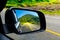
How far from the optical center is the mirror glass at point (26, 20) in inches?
89.9

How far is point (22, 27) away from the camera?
238cm

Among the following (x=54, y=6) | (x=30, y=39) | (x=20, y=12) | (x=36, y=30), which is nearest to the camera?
(x=20, y=12)

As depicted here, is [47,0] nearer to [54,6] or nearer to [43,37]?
→ [54,6]

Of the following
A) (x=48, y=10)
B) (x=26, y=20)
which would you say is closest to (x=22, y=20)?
(x=26, y=20)

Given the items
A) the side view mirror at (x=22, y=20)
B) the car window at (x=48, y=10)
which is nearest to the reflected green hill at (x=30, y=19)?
→ the side view mirror at (x=22, y=20)

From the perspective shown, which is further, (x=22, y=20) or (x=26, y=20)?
(x=26, y=20)

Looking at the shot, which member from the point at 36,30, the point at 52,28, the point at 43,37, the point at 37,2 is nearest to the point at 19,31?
the point at 36,30

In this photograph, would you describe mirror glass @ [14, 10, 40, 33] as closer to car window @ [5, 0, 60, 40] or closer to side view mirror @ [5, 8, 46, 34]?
side view mirror @ [5, 8, 46, 34]

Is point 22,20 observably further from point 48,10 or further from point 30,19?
point 48,10

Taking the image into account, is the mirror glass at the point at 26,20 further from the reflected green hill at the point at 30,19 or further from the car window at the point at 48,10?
the car window at the point at 48,10

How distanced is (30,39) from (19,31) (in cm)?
598

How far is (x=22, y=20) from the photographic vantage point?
2406 mm

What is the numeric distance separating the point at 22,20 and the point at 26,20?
0.18 metres

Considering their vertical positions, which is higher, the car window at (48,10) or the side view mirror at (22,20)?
the side view mirror at (22,20)
